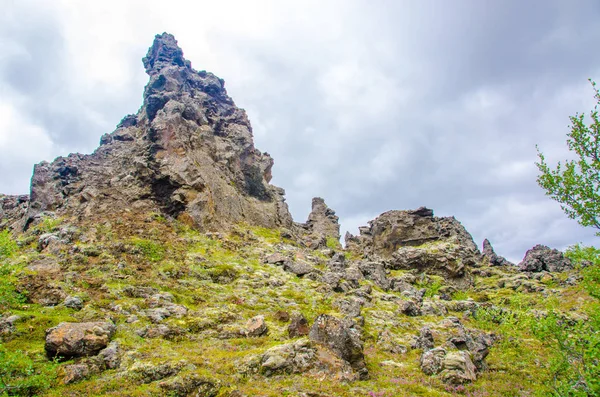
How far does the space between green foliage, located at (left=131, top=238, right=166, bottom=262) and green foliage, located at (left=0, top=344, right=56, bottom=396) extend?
21168 millimetres

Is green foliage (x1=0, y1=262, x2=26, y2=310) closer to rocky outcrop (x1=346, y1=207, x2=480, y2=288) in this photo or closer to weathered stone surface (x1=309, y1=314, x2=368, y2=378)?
weathered stone surface (x1=309, y1=314, x2=368, y2=378)

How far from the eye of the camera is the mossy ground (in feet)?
61.5

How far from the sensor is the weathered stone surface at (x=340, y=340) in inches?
878

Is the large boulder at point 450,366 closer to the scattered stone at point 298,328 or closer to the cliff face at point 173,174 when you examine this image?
the scattered stone at point 298,328

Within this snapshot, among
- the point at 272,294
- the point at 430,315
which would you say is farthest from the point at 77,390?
the point at 430,315

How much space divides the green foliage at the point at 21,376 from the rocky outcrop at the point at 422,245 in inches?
2410

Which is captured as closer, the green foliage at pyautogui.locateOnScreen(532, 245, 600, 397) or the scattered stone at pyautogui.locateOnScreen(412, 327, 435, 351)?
the green foliage at pyautogui.locateOnScreen(532, 245, 600, 397)

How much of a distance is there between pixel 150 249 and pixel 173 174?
20.0 metres

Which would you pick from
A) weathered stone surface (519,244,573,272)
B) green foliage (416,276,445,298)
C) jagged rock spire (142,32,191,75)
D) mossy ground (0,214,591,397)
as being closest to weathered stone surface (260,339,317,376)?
mossy ground (0,214,591,397)

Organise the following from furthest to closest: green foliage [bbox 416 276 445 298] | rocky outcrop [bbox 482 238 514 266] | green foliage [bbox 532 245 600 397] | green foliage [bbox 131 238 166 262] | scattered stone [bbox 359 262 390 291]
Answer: rocky outcrop [bbox 482 238 514 266], green foliage [bbox 416 276 445 298], scattered stone [bbox 359 262 390 291], green foliage [bbox 131 238 166 262], green foliage [bbox 532 245 600 397]

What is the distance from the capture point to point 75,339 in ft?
66.8

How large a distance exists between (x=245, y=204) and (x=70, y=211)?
104 ft

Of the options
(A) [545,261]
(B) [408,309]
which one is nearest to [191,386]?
(B) [408,309]

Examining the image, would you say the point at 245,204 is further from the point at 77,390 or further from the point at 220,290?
the point at 77,390
